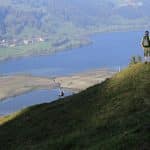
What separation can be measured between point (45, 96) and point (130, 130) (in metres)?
147

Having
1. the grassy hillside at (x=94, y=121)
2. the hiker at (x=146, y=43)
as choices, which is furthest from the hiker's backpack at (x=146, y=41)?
the grassy hillside at (x=94, y=121)

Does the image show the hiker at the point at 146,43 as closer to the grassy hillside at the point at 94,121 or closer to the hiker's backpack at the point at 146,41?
the hiker's backpack at the point at 146,41

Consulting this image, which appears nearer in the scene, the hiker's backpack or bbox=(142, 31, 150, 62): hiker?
bbox=(142, 31, 150, 62): hiker

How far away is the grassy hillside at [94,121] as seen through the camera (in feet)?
99.9

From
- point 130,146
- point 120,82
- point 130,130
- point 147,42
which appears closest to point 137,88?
point 120,82

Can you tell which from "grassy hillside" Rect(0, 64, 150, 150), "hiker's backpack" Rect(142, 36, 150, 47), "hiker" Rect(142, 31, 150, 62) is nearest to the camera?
"grassy hillside" Rect(0, 64, 150, 150)

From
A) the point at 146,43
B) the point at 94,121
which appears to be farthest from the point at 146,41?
the point at 94,121

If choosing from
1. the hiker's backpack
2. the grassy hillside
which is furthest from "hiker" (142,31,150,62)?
the grassy hillside

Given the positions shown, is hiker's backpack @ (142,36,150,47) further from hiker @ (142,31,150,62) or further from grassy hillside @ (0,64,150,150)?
grassy hillside @ (0,64,150,150)

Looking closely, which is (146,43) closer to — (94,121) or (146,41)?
(146,41)

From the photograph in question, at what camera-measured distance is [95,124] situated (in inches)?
1507

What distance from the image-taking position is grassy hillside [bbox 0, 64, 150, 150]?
30.5m

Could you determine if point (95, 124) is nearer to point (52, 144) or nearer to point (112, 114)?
point (112, 114)

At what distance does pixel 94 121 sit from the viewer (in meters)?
39.4
